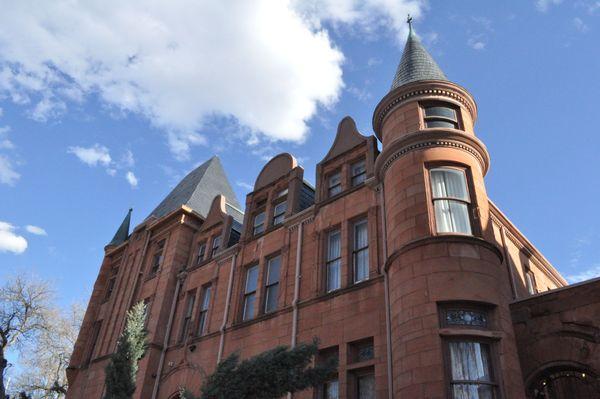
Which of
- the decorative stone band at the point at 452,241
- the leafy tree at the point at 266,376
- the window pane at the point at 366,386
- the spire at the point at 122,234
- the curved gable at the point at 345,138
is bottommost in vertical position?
the leafy tree at the point at 266,376

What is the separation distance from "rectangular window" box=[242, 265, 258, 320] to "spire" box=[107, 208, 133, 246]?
46.2 feet

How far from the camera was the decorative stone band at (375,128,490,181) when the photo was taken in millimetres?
14203

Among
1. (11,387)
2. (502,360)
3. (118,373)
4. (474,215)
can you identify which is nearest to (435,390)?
(502,360)

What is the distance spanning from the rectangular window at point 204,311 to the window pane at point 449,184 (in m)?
11.2

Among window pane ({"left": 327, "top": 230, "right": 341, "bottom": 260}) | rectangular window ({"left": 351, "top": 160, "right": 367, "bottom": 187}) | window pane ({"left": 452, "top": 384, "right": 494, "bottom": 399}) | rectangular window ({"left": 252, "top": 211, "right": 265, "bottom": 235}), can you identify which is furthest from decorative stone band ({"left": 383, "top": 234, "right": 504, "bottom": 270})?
rectangular window ({"left": 252, "top": 211, "right": 265, "bottom": 235})

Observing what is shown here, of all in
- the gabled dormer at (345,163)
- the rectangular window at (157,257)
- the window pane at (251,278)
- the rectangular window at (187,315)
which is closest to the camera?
the gabled dormer at (345,163)

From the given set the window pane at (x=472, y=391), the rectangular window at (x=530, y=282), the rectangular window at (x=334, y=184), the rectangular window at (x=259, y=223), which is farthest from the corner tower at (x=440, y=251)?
the rectangular window at (x=530, y=282)

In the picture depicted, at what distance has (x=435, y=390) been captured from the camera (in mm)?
10250

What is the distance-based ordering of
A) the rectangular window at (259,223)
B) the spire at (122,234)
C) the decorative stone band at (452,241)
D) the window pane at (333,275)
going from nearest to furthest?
1. the decorative stone band at (452,241)
2. the window pane at (333,275)
3. the rectangular window at (259,223)
4. the spire at (122,234)

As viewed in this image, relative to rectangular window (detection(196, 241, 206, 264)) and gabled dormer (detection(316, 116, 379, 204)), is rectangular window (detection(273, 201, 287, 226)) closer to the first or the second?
gabled dormer (detection(316, 116, 379, 204))

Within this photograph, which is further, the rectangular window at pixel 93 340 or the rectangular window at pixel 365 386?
the rectangular window at pixel 93 340

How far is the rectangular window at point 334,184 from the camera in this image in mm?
18297

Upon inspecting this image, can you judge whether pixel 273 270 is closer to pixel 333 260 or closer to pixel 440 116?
pixel 333 260

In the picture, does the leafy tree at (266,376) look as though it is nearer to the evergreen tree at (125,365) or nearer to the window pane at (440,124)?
the evergreen tree at (125,365)
